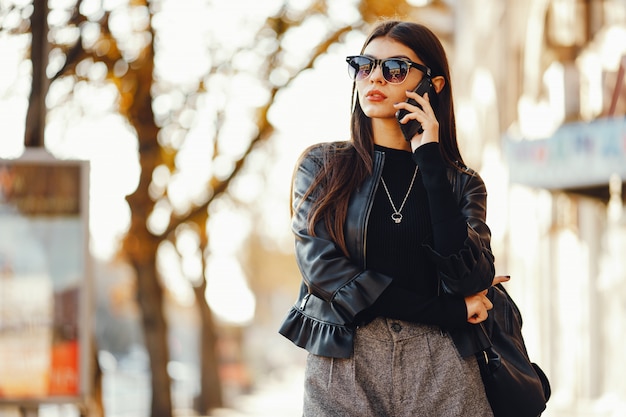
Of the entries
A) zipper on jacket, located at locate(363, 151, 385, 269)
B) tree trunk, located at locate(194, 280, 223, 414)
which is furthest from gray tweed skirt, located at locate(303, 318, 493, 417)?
tree trunk, located at locate(194, 280, 223, 414)

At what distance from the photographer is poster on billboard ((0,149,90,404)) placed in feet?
32.4

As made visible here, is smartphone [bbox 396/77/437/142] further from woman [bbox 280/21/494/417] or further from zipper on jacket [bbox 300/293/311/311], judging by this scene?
zipper on jacket [bbox 300/293/311/311]

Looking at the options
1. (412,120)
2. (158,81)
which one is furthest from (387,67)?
(158,81)

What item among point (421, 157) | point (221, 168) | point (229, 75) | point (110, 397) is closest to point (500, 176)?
point (221, 168)

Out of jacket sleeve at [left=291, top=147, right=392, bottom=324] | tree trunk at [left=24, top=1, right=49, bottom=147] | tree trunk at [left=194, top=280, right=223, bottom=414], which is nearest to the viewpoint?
jacket sleeve at [left=291, top=147, right=392, bottom=324]

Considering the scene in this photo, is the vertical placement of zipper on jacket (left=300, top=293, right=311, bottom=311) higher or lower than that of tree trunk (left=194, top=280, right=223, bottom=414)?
higher

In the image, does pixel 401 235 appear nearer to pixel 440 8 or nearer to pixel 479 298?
pixel 479 298

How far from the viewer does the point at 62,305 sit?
995 centimetres

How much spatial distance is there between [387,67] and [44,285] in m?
6.70

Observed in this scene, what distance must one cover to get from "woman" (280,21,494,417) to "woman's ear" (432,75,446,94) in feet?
0.26

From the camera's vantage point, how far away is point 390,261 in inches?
146

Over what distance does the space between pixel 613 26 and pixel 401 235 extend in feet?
38.6

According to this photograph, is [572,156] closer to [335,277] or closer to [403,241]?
[403,241]

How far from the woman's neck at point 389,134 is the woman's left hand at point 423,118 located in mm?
83
